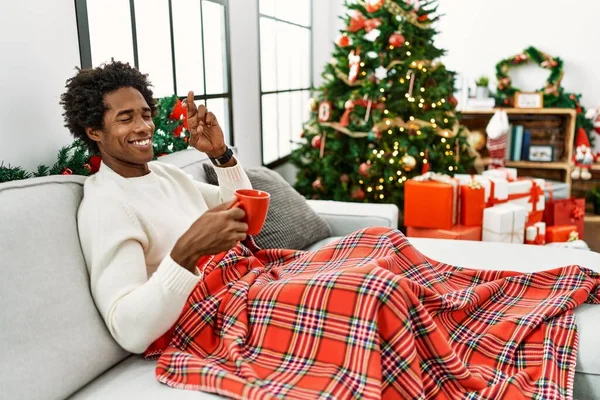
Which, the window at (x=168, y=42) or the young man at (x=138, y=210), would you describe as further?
the window at (x=168, y=42)

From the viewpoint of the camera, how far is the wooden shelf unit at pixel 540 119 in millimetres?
4192

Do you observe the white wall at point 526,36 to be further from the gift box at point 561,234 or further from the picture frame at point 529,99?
the gift box at point 561,234

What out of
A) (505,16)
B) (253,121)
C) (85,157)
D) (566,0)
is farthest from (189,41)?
(566,0)

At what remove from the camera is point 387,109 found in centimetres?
349

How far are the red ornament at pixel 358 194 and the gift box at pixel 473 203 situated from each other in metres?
0.80

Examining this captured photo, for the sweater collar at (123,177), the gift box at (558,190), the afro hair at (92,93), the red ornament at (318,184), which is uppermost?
the afro hair at (92,93)

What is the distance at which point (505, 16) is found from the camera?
4.45 meters

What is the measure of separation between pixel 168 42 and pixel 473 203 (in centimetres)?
172

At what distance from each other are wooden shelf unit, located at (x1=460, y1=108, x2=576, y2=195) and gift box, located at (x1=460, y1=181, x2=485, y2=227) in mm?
1327

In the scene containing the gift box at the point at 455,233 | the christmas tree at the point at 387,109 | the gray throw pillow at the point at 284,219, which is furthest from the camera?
the christmas tree at the point at 387,109

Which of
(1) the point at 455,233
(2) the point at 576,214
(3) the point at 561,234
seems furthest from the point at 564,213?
(1) the point at 455,233

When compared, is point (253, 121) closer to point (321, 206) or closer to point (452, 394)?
point (321, 206)

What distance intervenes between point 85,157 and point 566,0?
398 centimetres

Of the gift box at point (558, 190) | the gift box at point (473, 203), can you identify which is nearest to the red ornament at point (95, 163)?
the gift box at point (473, 203)
